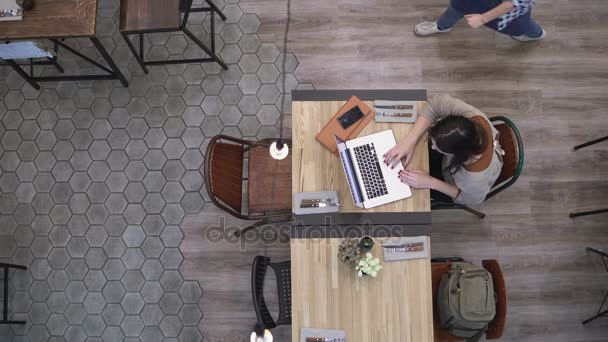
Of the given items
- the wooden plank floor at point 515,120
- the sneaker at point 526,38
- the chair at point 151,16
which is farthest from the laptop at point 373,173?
the sneaker at point 526,38

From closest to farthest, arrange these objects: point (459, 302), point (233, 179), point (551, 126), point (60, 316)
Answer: point (459, 302), point (233, 179), point (60, 316), point (551, 126)

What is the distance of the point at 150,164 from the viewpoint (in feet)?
11.8

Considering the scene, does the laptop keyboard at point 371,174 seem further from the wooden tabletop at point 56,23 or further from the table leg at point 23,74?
the table leg at point 23,74

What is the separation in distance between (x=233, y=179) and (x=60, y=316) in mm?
1817

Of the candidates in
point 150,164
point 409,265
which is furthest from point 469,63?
point 150,164

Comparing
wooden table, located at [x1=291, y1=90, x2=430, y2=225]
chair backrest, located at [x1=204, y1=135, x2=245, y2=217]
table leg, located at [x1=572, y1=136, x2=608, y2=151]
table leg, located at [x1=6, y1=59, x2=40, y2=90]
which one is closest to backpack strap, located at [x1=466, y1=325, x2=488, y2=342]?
wooden table, located at [x1=291, y1=90, x2=430, y2=225]

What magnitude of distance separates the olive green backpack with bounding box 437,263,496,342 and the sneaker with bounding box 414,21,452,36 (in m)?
2.00

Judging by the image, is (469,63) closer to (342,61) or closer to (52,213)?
(342,61)

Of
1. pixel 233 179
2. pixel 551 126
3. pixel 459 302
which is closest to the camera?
pixel 459 302

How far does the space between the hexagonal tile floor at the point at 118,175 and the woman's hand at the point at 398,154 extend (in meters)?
1.27

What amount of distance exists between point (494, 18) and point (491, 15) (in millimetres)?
54

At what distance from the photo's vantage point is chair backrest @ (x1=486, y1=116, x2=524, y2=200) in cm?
256

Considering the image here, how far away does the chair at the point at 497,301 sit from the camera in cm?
245

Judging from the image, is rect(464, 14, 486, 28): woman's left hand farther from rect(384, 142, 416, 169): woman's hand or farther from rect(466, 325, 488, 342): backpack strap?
rect(466, 325, 488, 342): backpack strap
